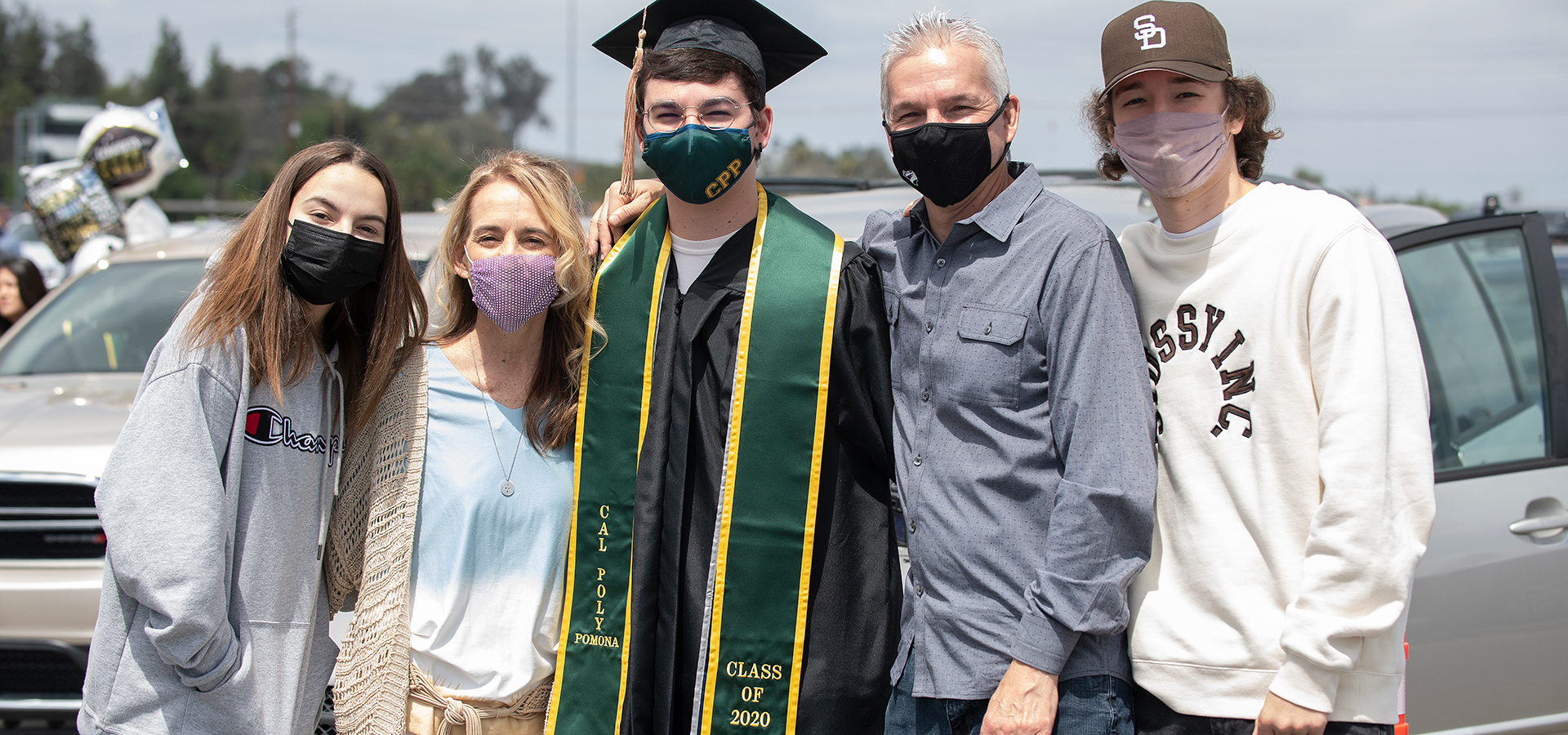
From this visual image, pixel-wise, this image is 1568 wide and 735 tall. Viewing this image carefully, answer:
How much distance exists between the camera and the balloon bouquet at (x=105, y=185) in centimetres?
789

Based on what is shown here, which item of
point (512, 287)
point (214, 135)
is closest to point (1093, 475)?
point (512, 287)

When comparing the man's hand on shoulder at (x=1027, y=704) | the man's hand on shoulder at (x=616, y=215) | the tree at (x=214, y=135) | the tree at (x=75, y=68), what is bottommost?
the man's hand on shoulder at (x=1027, y=704)

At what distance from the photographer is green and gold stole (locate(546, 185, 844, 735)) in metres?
2.35

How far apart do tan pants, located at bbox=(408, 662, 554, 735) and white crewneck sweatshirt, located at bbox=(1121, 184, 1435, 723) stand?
1.39m

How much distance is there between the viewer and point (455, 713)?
2301mm

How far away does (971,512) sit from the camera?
6.76ft

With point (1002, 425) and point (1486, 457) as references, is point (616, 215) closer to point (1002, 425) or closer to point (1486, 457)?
point (1002, 425)

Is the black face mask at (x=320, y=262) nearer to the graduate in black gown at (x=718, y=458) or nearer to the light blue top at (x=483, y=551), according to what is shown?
the light blue top at (x=483, y=551)

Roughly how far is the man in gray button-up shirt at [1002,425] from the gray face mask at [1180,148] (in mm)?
178

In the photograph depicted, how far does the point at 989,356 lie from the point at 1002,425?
14cm

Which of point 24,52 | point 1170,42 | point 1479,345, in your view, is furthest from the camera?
point 24,52

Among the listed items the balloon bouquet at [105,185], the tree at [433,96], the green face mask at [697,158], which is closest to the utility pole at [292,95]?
the balloon bouquet at [105,185]

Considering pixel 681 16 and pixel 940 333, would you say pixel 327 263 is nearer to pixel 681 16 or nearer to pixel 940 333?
pixel 681 16

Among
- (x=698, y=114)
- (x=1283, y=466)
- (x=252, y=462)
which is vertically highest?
(x=698, y=114)
